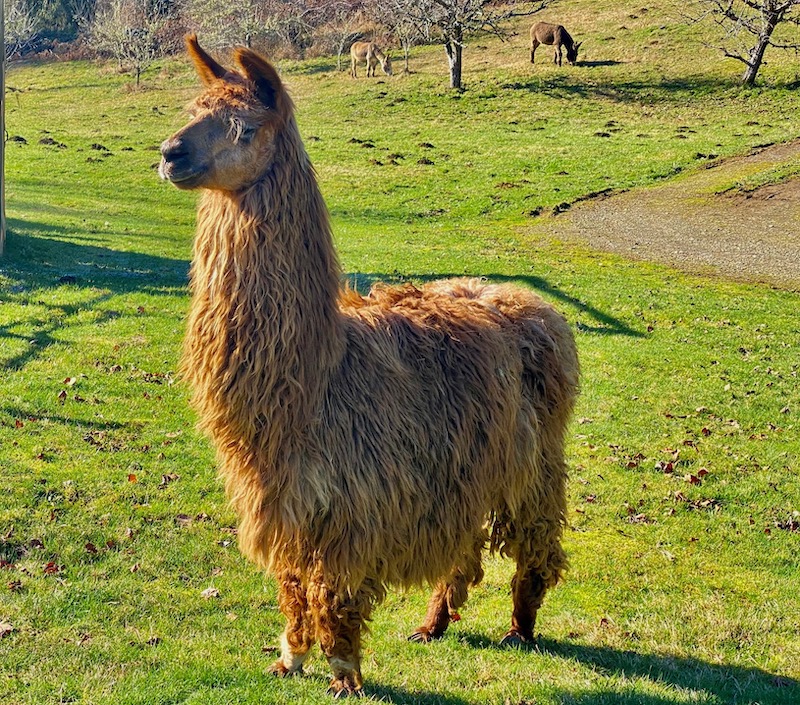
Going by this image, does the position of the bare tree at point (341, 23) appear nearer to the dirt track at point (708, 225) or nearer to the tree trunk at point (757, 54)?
the tree trunk at point (757, 54)

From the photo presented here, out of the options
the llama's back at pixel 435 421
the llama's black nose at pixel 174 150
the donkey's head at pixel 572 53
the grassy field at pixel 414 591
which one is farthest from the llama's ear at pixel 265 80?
the donkey's head at pixel 572 53

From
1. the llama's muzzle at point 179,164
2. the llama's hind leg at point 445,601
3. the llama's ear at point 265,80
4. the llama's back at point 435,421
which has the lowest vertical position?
the llama's hind leg at point 445,601

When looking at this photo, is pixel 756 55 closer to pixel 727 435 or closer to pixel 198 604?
pixel 727 435

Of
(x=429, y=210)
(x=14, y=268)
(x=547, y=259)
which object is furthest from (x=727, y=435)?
(x=429, y=210)

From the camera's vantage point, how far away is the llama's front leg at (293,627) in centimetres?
480

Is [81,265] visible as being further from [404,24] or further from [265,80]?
[404,24]

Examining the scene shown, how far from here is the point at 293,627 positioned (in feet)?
16.2

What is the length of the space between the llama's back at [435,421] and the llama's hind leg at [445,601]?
0.26m

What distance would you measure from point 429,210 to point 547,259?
7260 mm

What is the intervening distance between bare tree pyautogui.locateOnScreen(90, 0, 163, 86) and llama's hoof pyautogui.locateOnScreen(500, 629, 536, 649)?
162 feet

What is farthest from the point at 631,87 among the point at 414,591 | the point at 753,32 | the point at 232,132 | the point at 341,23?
the point at 232,132

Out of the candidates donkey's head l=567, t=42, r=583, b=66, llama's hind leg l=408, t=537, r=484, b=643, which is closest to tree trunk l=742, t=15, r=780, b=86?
donkey's head l=567, t=42, r=583, b=66

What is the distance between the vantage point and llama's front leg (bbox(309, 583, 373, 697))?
4582mm

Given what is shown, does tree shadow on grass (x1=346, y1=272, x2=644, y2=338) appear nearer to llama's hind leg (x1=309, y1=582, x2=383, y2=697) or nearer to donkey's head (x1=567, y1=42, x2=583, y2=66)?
llama's hind leg (x1=309, y1=582, x2=383, y2=697)
